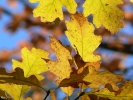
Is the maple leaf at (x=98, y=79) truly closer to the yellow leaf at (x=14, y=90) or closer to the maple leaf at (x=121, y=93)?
the maple leaf at (x=121, y=93)

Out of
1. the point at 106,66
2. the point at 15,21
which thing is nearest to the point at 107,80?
the point at 106,66

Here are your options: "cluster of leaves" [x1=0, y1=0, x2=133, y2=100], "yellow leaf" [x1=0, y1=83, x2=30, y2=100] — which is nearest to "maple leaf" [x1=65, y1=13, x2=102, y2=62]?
"cluster of leaves" [x1=0, y1=0, x2=133, y2=100]

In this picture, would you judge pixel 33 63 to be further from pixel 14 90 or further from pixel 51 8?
pixel 51 8

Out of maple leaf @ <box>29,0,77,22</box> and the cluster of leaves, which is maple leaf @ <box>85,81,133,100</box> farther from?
maple leaf @ <box>29,0,77,22</box>

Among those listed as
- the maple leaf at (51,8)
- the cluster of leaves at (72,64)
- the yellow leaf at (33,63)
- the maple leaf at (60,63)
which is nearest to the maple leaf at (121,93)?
the cluster of leaves at (72,64)

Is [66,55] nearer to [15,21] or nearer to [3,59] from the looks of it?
[15,21]

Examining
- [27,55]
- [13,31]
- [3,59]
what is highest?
[27,55]
